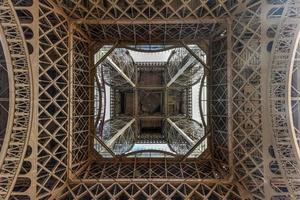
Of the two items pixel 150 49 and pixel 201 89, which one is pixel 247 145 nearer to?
pixel 201 89

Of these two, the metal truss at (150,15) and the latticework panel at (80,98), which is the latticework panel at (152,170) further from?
the metal truss at (150,15)

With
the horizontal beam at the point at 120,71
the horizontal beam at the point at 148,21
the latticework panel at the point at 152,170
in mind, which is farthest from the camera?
the horizontal beam at the point at 120,71

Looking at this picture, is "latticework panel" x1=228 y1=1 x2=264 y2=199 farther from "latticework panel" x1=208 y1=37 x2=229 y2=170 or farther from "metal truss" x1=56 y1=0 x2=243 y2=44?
"metal truss" x1=56 y1=0 x2=243 y2=44

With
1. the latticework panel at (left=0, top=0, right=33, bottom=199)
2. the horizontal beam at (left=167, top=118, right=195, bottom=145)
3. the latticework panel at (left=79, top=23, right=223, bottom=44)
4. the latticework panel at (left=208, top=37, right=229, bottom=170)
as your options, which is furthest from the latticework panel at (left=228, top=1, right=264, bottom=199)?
the latticework panel at (left=0, top=0, right=33, bottom=199)

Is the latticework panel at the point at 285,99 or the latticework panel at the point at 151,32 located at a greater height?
the latticework panel at the point at 151,32

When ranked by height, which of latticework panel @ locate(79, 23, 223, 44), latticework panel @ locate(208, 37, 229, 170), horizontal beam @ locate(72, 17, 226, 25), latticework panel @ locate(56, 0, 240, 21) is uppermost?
latticework panel @ locate(56, 0, 240, 21)

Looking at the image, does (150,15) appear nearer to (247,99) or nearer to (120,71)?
(247,99)

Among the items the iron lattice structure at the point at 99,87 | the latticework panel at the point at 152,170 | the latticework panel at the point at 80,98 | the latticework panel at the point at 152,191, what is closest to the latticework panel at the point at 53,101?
the iron lattice structure at the point at 99,87
